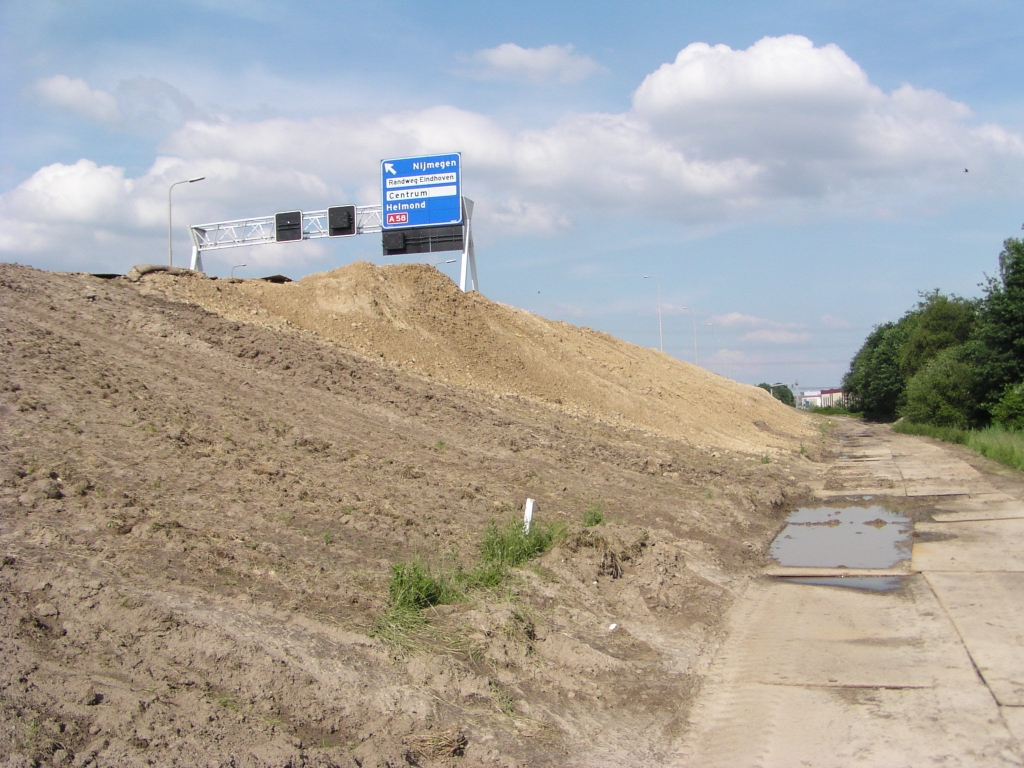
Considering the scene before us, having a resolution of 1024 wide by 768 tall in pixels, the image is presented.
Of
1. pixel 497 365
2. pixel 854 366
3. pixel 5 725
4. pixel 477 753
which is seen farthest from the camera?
pixel 854 366

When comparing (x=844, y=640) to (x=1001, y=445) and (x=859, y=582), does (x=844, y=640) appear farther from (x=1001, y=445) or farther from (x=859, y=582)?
(x=1001, y=445)

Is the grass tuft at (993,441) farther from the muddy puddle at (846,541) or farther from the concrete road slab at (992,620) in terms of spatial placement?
the concrete road slab at (992,620)

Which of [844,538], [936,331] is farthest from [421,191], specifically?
[936,331]

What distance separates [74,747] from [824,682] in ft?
18.1

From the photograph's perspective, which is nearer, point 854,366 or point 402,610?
point 402,610

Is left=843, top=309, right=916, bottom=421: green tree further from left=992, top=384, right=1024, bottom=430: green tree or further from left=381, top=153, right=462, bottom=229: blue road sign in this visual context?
left=381, top=153, right=462, bottom=229: blue road sign

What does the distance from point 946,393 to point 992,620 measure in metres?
35.3

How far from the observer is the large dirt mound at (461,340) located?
73.3 ft

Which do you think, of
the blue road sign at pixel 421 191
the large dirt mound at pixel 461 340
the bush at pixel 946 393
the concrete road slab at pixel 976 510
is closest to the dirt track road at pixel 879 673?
the concrete road slab at pixel 976 510

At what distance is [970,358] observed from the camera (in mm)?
37875

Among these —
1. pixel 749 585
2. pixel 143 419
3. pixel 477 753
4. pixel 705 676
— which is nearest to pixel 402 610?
pixel 477 753

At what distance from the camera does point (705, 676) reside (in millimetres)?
7551

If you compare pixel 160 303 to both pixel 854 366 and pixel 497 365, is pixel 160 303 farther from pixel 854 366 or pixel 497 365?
pixel 854 366

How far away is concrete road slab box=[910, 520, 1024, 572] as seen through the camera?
11.6m
